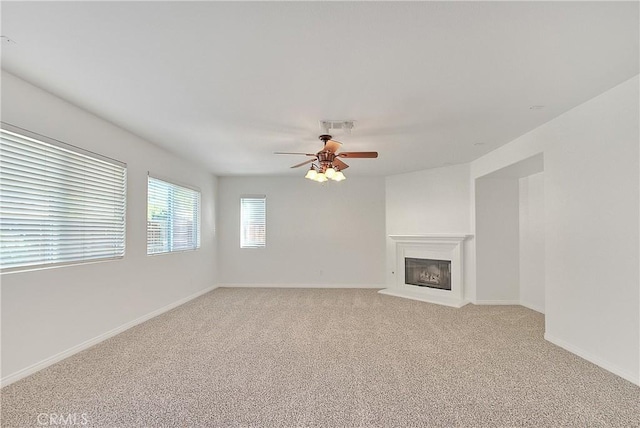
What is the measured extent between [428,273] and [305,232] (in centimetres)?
276

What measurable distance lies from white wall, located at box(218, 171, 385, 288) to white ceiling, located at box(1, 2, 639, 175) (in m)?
3.46

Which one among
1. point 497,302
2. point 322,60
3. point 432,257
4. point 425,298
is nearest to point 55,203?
point 322,60

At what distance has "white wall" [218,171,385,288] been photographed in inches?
285

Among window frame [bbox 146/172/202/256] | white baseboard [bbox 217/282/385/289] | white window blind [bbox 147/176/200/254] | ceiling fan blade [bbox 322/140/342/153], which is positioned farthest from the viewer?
white baseboard [bbox 217/282/385/289]

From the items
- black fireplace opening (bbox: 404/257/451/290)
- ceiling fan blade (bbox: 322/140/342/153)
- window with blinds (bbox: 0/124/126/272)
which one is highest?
ceiling fan blade (bbox: 322/140/342/153)

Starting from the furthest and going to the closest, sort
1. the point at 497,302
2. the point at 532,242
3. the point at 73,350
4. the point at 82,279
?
the point at 497,302, the point at 532,242, the point at 82,279, the point at 73,350

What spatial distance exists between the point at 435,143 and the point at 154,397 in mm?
4265

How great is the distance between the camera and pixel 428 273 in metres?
6.41

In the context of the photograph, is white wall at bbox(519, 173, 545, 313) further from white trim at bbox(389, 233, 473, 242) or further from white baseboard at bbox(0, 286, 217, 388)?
white baseboard at bbox(0, 286, 217, 388)

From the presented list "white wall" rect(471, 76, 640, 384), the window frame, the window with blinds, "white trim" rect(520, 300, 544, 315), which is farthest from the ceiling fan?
"white trim" rect(520, 300, 544, 315)

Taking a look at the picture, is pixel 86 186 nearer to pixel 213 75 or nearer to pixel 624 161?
pixel 213 75

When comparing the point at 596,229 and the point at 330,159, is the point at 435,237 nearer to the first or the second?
the point at 596,229

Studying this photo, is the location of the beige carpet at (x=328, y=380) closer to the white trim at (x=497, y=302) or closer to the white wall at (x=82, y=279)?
the white wall at (x=82, y=279)

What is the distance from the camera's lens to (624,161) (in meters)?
2.73
